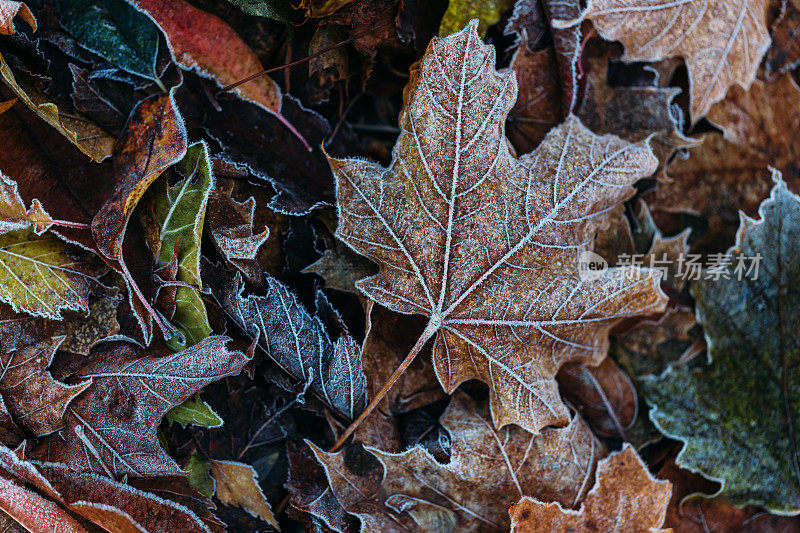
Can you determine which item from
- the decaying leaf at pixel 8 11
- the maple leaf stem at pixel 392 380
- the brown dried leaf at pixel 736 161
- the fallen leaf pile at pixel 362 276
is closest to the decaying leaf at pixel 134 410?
the fallen leaf pile at pixel 362 276

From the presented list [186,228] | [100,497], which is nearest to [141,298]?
[186,228]

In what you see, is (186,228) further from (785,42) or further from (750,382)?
(785,42)

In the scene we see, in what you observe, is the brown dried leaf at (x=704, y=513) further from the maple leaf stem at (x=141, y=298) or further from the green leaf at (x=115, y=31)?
the green leaf at (x=115, y=31)

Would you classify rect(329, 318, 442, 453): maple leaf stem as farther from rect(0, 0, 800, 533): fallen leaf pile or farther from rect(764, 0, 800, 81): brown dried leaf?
rect(764, 0, 800, 81): brown dried leaf

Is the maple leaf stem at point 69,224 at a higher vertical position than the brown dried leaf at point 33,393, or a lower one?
higher

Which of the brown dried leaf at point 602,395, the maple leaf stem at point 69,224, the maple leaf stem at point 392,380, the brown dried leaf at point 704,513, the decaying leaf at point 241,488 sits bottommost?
the brown dried leaf at point 704,513

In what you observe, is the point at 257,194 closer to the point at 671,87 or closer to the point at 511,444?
the point at 511,444
